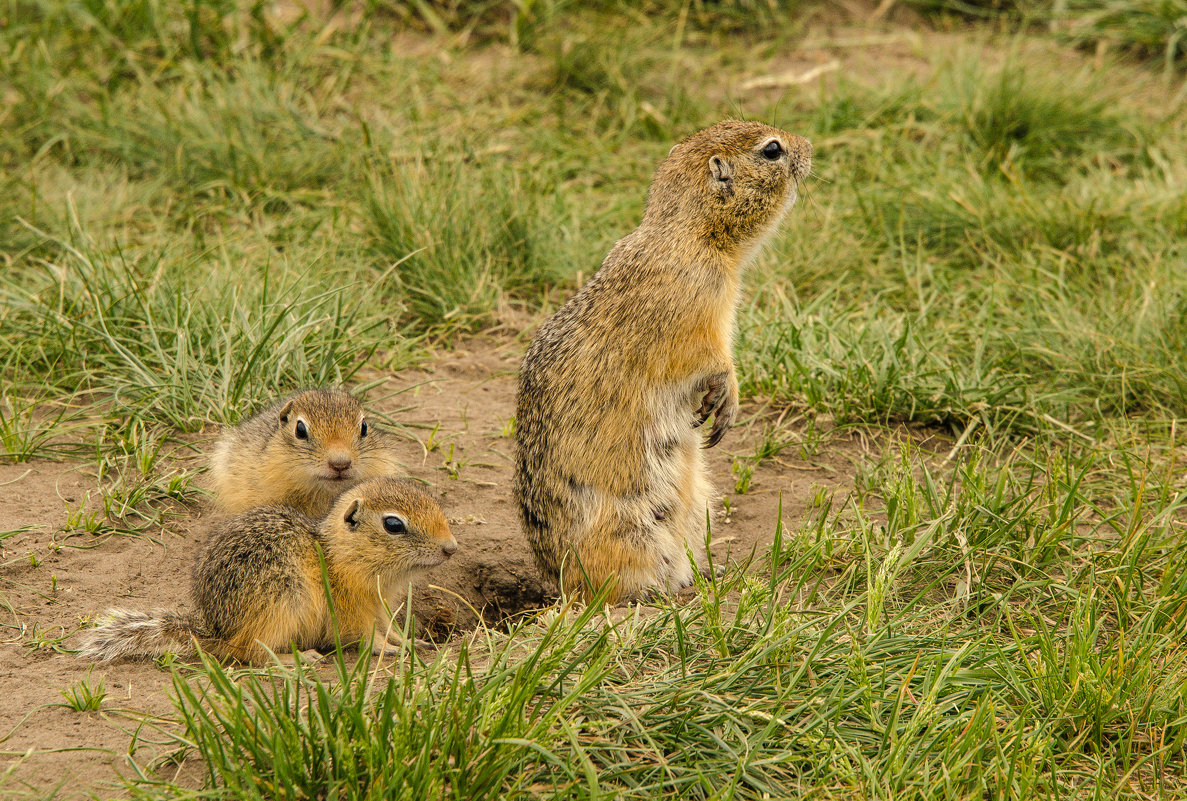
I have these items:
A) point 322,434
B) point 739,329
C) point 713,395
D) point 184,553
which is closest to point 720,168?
point 713,395

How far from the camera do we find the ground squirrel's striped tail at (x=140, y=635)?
3.83m

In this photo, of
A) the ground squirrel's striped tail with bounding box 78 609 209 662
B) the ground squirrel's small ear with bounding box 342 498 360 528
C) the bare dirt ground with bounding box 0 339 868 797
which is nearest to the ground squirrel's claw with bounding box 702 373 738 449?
the bare dirt ground with bounding box 0 339 868 797

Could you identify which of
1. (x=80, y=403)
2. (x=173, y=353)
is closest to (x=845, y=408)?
(x=173, y=353)

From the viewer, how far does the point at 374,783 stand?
2.87m

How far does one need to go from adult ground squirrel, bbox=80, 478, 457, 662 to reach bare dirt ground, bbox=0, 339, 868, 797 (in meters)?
0.19

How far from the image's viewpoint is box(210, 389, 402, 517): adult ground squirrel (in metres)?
4.54

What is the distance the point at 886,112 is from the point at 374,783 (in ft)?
22.9

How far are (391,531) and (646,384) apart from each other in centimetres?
115

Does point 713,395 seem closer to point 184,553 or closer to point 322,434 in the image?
point 322,434

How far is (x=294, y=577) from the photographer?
407 centimetres

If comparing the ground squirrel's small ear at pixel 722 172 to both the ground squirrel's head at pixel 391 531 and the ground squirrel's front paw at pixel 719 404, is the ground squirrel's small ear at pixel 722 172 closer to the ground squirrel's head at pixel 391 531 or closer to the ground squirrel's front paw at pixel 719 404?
the ground squirrel's front paw at pixel 719 404

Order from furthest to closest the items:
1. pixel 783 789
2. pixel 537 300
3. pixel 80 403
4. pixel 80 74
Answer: pixel 80 74 → pixel 537 300 → pixel 80 403 → pixel 783 789

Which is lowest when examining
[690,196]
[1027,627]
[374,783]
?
[1027,627]

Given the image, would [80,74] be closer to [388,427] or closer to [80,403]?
[80,403]
